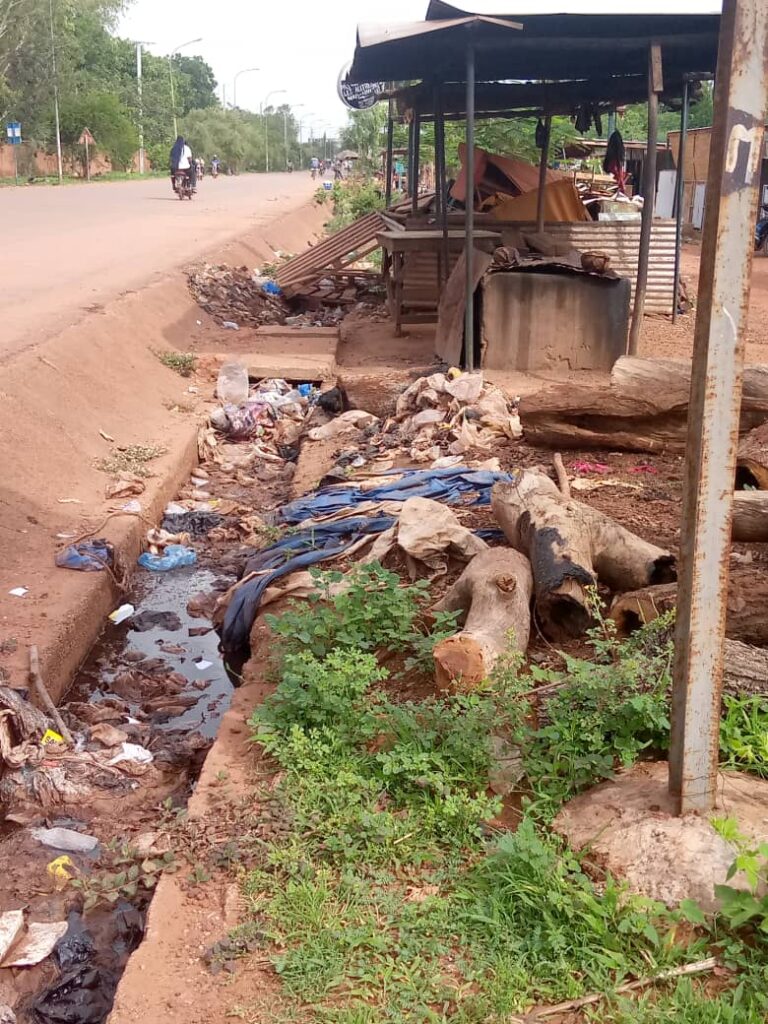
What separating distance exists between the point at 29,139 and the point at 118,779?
44668 millimetres

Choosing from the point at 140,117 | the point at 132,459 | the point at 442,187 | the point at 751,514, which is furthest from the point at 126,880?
the point at 140,117

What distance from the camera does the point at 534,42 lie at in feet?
25.8

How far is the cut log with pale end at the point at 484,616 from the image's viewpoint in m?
3.28

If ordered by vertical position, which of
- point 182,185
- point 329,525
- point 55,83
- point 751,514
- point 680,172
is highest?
point 55,83

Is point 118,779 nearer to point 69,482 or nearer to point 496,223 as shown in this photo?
point 69,482

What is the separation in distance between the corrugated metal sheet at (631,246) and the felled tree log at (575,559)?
26.7ft

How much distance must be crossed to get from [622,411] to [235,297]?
8904 millimetres

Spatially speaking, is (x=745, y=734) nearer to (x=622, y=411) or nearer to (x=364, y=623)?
(x=364, y=623)

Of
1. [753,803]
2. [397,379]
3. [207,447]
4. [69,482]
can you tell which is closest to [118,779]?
[753,803]

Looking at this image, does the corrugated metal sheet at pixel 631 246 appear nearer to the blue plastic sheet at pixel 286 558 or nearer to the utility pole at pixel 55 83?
the blue plastic sheet at pixel 286 558

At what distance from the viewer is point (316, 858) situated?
109 inches

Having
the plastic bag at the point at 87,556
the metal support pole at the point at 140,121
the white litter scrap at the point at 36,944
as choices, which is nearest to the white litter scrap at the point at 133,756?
the white litter scrap at the point at 36,944

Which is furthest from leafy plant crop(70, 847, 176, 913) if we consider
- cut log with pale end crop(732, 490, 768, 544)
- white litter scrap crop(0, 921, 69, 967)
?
cut log with pale end crop(732, 490, 768, 544)

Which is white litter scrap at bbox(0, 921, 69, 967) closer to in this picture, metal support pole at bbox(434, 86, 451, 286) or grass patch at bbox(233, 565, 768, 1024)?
grass patch at bbox(233, 565, 768, 1024)
